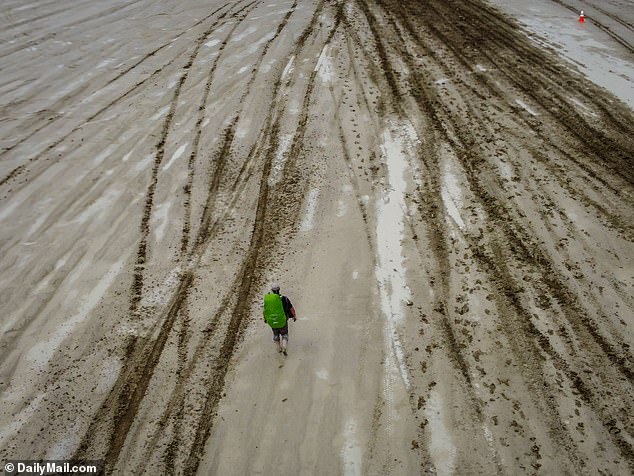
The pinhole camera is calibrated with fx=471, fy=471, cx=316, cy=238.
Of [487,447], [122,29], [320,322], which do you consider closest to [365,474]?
[487,447]

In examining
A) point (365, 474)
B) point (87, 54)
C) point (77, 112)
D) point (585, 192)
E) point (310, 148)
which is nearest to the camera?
point (365, 474)

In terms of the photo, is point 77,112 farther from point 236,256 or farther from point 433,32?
point 433,32

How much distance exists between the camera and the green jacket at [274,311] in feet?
24.3

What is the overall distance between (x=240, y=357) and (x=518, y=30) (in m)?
15.6

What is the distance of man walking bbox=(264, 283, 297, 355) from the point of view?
7402 millimetres

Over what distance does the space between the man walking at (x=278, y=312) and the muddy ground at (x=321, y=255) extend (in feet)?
1.58

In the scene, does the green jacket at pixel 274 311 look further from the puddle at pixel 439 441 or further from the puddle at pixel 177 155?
the puddle at pixel 177 155

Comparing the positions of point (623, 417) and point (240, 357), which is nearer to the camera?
point (623, 417)

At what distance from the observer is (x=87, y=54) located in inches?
642

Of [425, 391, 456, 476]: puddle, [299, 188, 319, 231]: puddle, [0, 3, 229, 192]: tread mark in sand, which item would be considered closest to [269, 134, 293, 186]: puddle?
[299, 188, 319, 231]: puddle

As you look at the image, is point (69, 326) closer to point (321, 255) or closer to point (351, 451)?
point (321, 255)

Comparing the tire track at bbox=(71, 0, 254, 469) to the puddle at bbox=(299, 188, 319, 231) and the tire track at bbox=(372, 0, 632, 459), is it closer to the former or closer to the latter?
the puddle at bbox=(299, 188, 319, 231)

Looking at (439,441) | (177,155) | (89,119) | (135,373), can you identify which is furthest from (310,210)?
(89,119)

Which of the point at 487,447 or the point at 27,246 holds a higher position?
the point at 27,246
